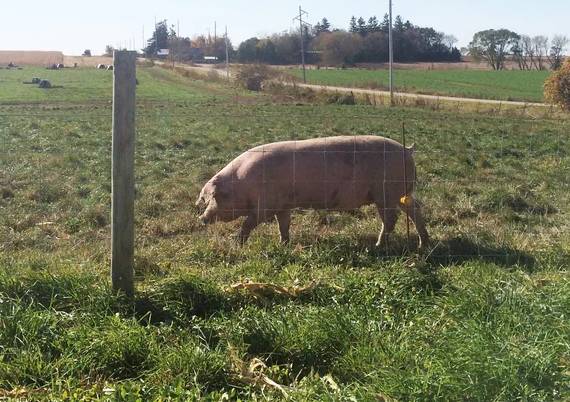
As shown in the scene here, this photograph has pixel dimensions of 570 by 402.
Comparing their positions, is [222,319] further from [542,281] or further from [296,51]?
[296,51]

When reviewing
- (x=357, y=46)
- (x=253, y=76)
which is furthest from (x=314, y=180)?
(x=357, y=46)

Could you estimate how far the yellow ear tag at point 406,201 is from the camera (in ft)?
21.7

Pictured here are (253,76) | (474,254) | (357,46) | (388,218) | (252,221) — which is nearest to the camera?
(474,254)

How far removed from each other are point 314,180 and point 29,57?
357 feet

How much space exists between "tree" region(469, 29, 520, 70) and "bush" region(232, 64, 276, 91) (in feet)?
133

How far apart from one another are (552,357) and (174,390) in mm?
2093

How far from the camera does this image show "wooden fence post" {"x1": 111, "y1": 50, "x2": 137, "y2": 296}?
15.5ft

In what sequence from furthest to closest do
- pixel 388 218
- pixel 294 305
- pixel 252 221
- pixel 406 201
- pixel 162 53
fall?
pixel 162 53 < pixel 252 221 < pixel 388 218 < pixel 406 201 < pixel 294 305

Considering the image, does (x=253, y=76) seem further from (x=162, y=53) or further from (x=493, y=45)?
(x=162, y=53)

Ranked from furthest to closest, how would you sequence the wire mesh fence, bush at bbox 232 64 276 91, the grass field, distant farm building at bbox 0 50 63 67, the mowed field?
1. distant farm building at bbox 0 50 63 67
2. bush at bbox 232 64 276 91
3. the grass field
4. the wire mesh fence
5. the mowed field

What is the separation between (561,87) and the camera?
31062 mm

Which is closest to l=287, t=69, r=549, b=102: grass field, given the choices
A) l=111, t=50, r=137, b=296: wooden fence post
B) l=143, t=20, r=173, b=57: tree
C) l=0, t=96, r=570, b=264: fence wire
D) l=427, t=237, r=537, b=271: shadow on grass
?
l=0, t=96, r=570, b=264: fence wire

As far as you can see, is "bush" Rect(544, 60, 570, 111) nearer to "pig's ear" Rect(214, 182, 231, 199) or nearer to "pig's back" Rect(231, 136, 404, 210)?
"pig's back" Rect(231, 136, 404, 210)

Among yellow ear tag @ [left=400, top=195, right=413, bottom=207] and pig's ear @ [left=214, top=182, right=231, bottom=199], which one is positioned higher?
pig's ear @ [left=214, top=182, right=231, bottom=199]
